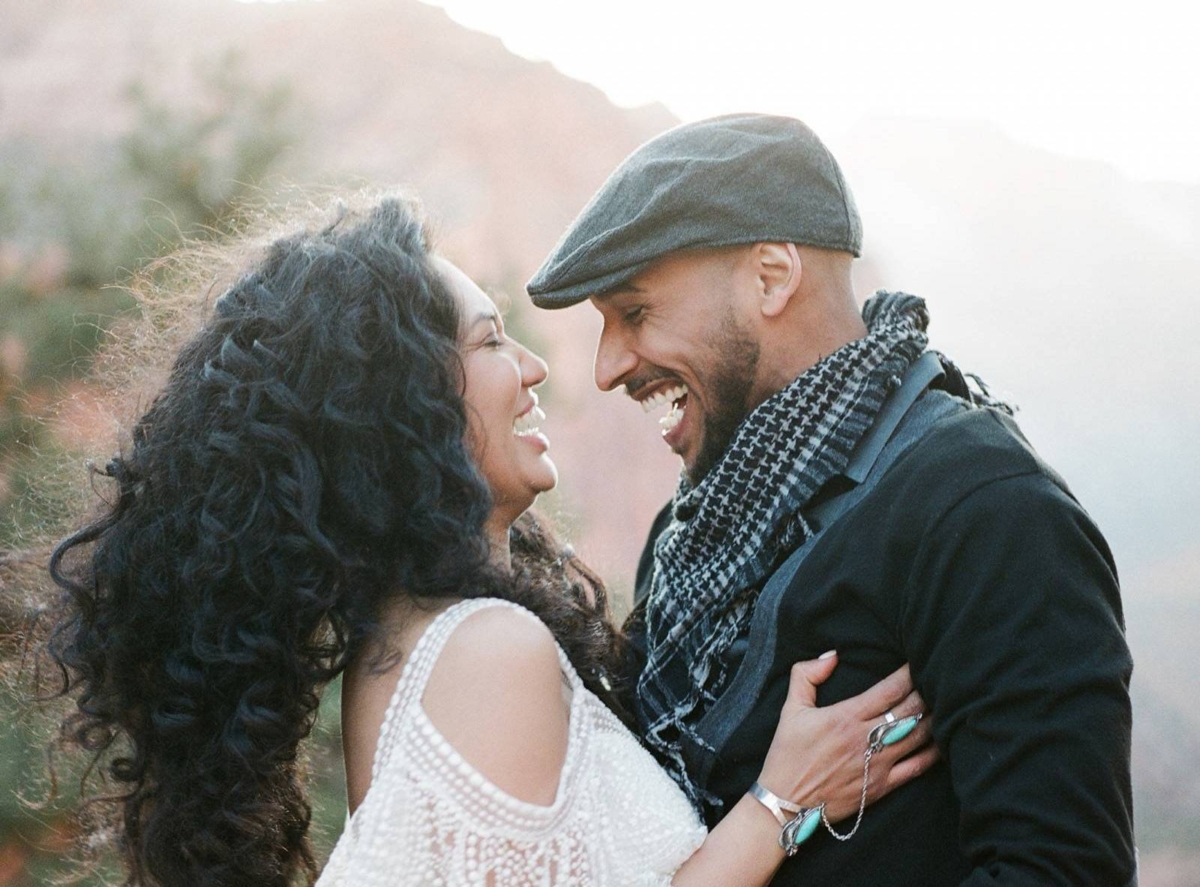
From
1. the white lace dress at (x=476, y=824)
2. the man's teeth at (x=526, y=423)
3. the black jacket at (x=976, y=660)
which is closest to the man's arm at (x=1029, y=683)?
the black jacket at (x=976, y=660)

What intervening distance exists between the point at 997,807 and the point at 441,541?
0.91m

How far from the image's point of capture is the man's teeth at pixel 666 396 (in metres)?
2.11

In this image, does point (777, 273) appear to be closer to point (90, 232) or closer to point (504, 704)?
point (504, 704)

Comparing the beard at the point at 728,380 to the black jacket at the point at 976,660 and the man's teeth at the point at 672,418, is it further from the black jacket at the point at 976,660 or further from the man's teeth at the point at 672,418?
the black jacket at the point at 976,660

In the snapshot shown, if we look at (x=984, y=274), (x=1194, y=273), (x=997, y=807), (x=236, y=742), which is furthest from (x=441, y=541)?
(x=984, y=274)

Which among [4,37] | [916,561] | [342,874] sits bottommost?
[4,37]

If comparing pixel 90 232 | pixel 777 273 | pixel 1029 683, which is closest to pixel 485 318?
pixel 777 273

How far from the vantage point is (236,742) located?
1.65 m

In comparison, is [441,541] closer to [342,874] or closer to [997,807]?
[342,874]

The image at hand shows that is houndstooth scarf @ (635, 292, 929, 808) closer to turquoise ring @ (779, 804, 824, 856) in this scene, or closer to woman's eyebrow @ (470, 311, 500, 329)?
turquoise ring @ (779, 804, 824, 856)

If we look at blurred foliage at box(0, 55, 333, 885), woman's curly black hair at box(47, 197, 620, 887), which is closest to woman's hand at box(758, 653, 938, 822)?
woman's curly black hair at box(47, 197, 620, 887)

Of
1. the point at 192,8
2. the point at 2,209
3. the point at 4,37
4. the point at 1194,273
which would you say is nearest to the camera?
the point at 2,209

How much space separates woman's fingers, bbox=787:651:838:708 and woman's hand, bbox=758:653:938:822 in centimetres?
2

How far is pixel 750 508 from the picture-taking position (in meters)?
1.89
